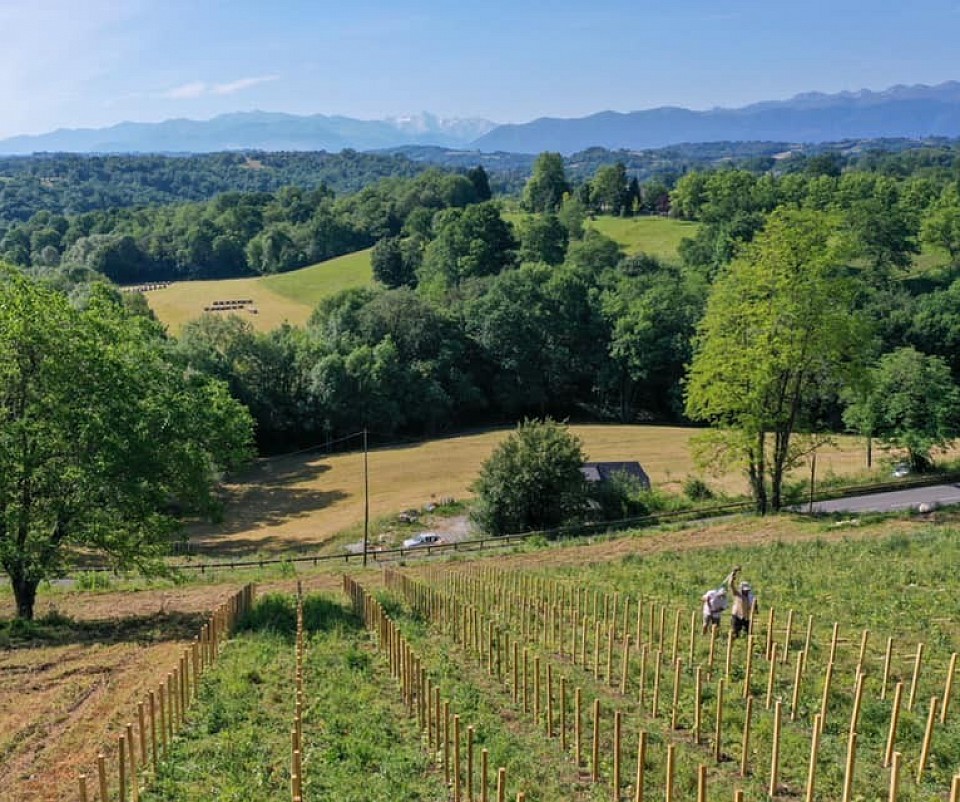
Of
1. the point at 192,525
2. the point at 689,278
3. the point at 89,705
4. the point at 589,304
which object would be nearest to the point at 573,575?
the point at 89,705

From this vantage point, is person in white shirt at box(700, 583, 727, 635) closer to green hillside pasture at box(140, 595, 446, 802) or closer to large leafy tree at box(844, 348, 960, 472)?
green hillside pasture at box(140, 595, 446, 802)

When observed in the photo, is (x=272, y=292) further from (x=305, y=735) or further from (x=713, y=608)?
(x=305, y=735)

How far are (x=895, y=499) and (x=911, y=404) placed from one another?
5290 mm

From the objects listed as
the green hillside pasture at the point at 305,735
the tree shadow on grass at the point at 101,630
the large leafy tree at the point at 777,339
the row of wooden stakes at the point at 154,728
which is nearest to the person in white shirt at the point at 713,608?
the green hillside pasture at the point at 305,735

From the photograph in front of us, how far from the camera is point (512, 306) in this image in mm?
80812

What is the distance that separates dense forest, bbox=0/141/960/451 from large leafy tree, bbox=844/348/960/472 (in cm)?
183

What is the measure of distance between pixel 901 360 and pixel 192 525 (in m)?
42.9

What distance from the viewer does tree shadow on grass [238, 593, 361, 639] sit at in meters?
20.7

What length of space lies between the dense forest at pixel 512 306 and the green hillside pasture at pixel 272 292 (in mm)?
7458

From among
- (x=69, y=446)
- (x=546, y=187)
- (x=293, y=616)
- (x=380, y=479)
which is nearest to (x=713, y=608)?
(x=293, y=616)

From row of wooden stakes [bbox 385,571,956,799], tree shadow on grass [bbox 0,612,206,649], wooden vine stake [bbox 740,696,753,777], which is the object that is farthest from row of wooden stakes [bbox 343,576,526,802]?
tree shadow on grass [bbox 0,612,206,649]

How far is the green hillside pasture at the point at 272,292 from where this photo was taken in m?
105

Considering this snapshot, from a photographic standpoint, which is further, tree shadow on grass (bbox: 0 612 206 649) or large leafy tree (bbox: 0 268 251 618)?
large leafy tree (bbox: 0 268 251 618)

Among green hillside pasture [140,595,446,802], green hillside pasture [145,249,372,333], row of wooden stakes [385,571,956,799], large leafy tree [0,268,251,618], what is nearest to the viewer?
row of wooden stakes [385,571,956,799]
